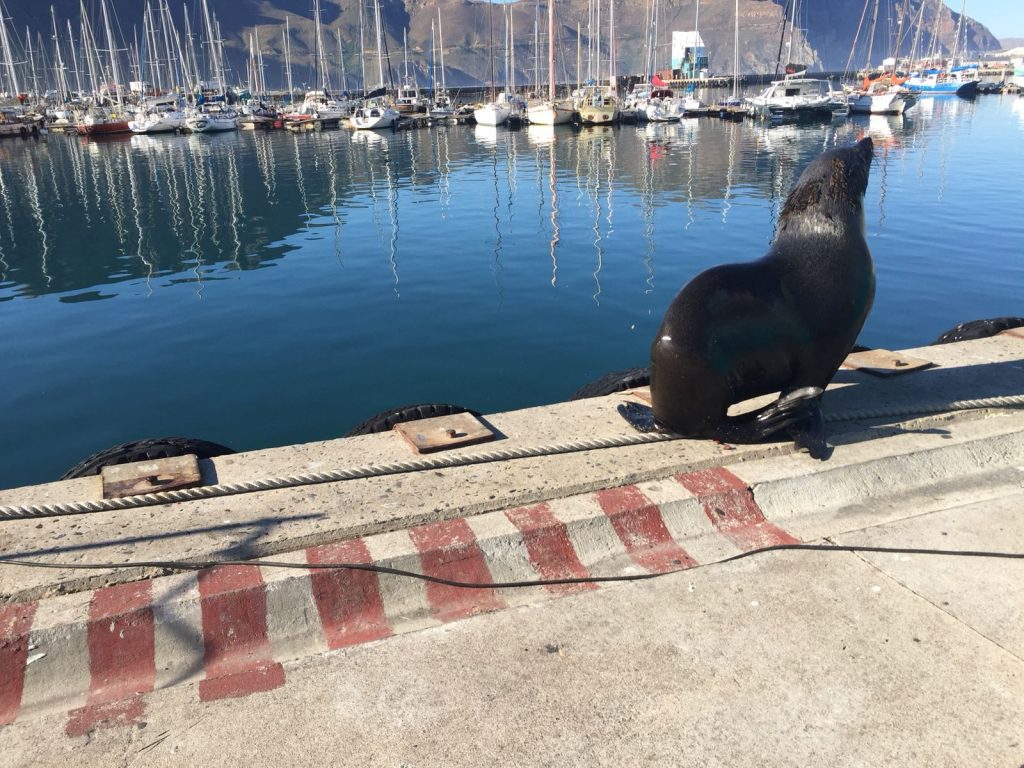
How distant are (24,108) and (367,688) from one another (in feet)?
328

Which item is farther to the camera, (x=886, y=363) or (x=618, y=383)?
(x=618, y=383)

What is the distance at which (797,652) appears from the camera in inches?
142

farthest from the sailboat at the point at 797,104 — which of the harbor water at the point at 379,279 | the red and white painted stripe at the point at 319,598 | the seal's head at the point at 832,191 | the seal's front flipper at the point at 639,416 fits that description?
the red and white painted stripe at the point at 319,598

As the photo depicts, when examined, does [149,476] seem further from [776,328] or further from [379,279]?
[379,279]

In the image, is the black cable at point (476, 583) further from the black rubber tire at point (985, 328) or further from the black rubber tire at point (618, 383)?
the black rubber tire at point (985, 328)

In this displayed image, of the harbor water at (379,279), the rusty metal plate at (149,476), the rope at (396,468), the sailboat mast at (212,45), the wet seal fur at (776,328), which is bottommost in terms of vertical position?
the harbor water at (379,279)

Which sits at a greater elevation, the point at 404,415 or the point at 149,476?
the point at 149,476

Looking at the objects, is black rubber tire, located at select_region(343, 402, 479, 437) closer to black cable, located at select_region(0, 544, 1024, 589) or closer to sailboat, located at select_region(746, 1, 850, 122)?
black cable, located at select_region(0, 544, 1024, 589)

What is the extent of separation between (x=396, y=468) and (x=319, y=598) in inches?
42.5

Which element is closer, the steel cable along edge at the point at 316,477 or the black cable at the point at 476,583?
the black cable at the point at 476,583

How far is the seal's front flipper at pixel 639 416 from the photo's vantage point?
17.8ft

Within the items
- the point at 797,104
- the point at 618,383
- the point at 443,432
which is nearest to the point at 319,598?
the point at 443,432

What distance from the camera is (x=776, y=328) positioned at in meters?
5.11

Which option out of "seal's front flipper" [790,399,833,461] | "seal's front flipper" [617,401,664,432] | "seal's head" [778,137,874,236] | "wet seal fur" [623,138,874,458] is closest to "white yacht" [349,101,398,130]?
"seal's head" [778,137,874,236]
